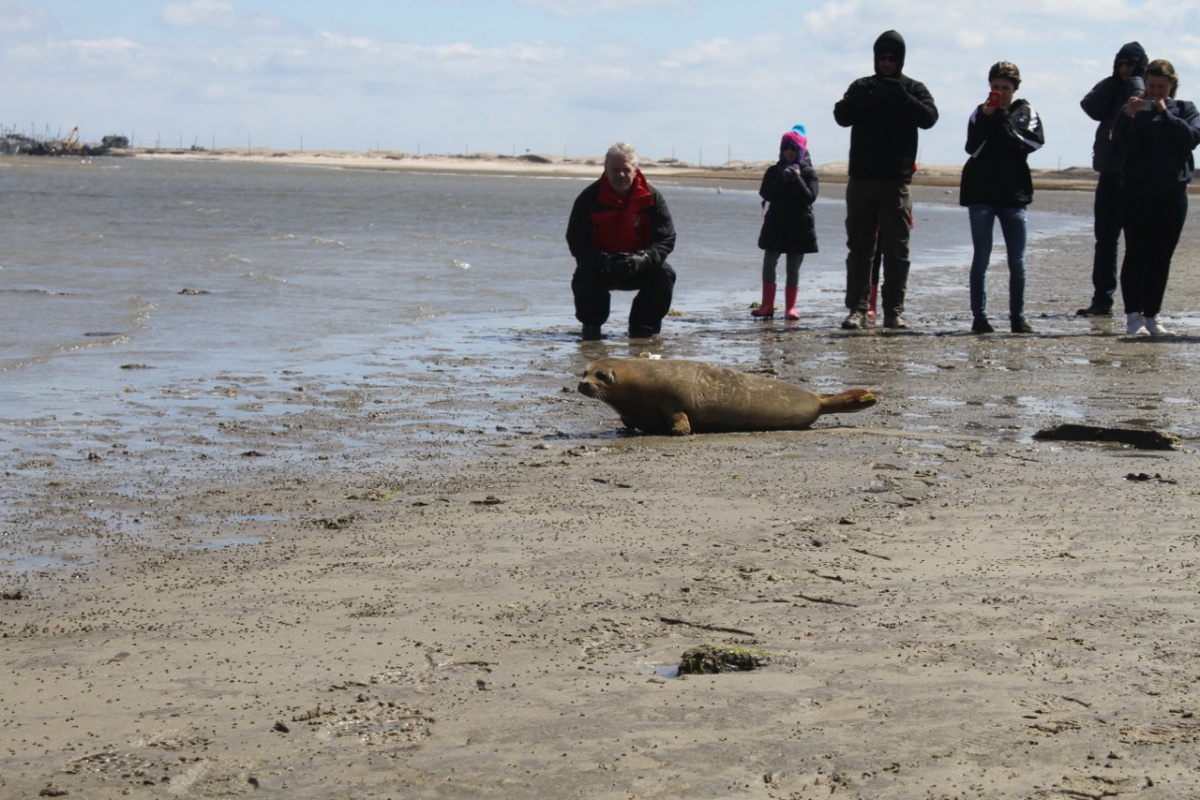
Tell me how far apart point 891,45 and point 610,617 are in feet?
28.3

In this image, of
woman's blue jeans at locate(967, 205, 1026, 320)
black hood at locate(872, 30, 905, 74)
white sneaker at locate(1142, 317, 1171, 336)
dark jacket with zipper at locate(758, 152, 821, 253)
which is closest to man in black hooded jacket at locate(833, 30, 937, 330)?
black hood at locate(872, 30, 905, 74)

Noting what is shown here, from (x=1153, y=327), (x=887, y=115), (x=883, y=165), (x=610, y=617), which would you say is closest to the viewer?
(x=610, y=617)

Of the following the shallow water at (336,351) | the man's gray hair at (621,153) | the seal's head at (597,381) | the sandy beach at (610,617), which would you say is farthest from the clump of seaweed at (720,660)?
the man's gray hair at (621,153)

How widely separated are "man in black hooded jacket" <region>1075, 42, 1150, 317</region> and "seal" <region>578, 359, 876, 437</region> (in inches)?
230

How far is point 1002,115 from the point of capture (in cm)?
1127

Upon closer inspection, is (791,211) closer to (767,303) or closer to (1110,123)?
(767,303)

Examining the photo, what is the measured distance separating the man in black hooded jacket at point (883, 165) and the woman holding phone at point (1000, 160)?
0.50 metres

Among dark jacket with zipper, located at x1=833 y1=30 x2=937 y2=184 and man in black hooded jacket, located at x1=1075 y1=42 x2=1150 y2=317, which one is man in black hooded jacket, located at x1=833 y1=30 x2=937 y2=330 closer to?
dark jacket with zipper, located at x1=833 y1=30 x2=937 y2=184

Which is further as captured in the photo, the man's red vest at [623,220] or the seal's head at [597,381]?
the man's red vest at [623,220]

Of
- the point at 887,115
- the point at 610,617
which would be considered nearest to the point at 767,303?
the point at 887,115

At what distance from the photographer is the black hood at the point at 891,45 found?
11805 mm

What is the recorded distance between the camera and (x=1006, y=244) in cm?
1130

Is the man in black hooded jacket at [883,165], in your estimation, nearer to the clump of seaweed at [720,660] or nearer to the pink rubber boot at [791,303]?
the pink rubber boot at [791,303]

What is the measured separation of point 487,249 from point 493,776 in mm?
20820
